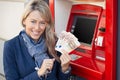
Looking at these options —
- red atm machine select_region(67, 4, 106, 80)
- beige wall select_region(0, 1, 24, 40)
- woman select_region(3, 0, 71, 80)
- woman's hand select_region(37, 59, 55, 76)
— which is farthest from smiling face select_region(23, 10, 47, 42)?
beige wall select_region(0, 1, 24, 40)

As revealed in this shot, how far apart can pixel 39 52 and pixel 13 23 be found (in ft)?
5.95

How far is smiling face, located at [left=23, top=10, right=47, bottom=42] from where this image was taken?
1.82 m

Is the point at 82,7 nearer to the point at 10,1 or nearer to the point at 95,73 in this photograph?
the point at 95,73

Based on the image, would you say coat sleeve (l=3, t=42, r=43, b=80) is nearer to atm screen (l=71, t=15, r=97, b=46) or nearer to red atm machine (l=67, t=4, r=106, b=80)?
red atm machine (l=67, t=4, r=106, b=80)

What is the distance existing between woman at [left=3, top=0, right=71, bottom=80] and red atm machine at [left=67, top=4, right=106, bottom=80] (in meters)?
0.15

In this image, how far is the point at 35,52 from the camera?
6.17ft

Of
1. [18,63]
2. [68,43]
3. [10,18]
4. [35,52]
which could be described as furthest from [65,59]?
[10,18]

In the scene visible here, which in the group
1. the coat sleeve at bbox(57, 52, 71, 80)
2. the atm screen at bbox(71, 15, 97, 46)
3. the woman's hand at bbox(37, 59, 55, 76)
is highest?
the atm screen at bbox(71, 15, 97, 46)

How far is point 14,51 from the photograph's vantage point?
1853mm

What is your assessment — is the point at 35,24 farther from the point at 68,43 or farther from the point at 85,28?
the point at 85,28

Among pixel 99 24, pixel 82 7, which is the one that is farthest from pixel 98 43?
pixel 82 7

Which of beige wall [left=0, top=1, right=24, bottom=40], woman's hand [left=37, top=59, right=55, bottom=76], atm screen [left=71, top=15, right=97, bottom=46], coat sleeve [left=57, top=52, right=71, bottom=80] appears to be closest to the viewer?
woman's hand [left=37, top=59, right=55, bottom=76]

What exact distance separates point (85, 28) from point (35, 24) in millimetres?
452

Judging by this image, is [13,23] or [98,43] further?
[13,23]
